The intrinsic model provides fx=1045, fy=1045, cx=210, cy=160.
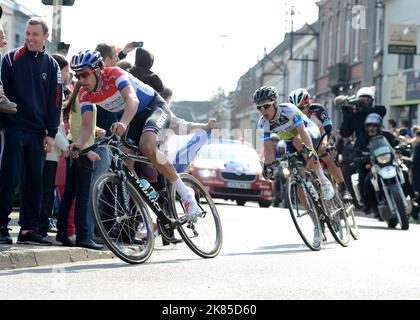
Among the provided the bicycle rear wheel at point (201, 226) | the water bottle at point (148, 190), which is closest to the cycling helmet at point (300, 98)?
the bicycle rear wheel at point (201, 226)

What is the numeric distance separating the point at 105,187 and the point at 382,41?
110ft

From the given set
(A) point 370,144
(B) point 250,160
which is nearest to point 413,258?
(A) point 370,144

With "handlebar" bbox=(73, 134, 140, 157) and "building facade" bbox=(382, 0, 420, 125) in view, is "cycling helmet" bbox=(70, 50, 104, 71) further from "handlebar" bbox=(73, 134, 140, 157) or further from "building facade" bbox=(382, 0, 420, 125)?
"building facade" bbox=(382, 0, 420, 125)

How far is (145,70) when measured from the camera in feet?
37.4

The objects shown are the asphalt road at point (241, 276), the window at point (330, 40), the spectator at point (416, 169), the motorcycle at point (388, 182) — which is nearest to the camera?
the asphalt road at point (241, 276)

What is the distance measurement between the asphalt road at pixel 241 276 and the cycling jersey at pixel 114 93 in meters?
1.36

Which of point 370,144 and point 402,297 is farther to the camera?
point 370,144

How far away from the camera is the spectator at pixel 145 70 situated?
1130 centimetres

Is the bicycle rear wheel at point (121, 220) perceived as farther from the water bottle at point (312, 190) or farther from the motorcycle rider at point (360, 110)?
the motorcycle rider at point (360, 110)

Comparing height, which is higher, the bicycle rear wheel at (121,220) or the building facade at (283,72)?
the building facade at (283,72)

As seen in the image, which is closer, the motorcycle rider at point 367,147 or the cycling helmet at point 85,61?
the cycling helmet at point 85,61

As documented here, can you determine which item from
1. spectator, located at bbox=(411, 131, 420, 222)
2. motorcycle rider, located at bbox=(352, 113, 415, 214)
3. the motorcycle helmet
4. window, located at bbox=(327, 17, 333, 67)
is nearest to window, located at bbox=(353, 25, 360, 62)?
window, located at bbox=(327, 17, 333, 67)
